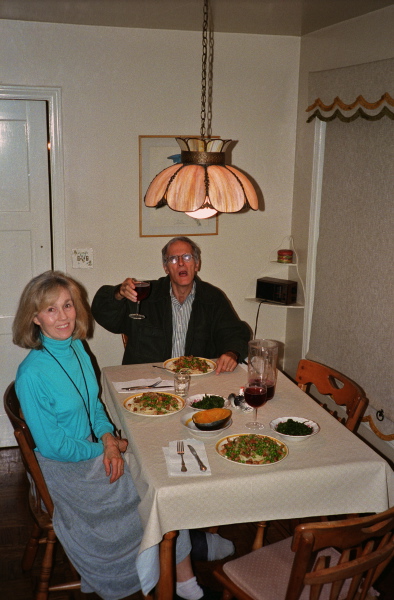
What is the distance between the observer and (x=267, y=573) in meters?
1.99

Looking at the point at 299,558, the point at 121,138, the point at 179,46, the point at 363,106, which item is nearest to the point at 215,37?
the point at 179,46

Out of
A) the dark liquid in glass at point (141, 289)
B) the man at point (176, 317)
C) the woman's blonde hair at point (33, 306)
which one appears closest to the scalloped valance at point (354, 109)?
the man at point (176, 317)

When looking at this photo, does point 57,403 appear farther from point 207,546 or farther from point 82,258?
point 82,258

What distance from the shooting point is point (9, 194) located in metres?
3.65

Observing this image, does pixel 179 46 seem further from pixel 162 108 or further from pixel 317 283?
pixel 317 283

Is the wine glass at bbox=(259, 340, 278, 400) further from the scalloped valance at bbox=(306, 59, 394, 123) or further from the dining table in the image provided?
the scalloped valance at bbox=(306, 59, 394, 123)

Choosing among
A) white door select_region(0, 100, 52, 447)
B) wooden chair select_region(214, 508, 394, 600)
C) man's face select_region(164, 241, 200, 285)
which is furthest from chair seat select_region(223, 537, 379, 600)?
white door select_region(0, 100, 52, 447)

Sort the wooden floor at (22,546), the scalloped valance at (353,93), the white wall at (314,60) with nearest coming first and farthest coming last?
the wooden floor at (22,546) < the scalloped valance at (353,93) < the white wall at (314,60)

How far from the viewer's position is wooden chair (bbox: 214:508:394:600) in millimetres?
1555

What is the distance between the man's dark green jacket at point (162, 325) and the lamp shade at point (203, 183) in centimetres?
121

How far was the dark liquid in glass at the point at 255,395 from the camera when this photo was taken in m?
2.21

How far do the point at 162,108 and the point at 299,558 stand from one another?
292cm

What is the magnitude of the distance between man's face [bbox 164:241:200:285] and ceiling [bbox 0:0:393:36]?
122 centimetres

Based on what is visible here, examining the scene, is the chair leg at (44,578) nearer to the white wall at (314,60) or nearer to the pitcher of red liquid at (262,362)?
the pitcher of red liquid at (262,362)
